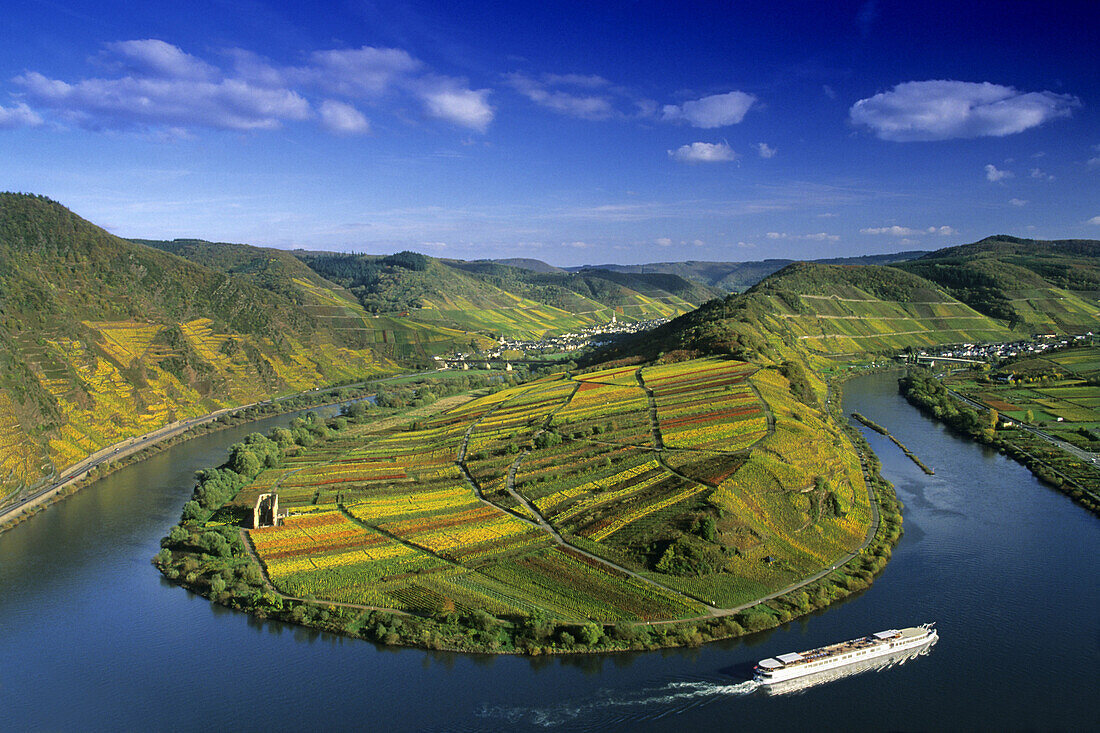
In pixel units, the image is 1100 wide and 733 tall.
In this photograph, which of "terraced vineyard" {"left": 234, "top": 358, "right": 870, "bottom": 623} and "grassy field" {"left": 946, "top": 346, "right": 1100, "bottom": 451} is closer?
"terraced vineyard" {"left": 234, "top": 358, "right": 870, "bottom": 623}

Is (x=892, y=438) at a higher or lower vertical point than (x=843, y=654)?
higher

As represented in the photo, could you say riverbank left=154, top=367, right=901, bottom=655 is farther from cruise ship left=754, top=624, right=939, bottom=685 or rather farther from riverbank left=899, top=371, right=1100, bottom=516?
riverbank left=899, top=371, right=1100, bottom=516

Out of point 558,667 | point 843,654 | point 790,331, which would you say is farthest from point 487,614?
point 790,331

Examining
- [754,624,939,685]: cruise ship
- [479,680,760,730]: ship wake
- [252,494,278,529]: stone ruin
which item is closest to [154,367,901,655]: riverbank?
[252,494,278,529]: stone ruin

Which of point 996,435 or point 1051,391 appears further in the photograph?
point 1051,391

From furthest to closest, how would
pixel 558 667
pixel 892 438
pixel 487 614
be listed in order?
pixel 892 438 < pixel 487 614 < pixel 558 667

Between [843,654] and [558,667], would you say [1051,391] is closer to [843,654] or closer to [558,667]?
[843,654]

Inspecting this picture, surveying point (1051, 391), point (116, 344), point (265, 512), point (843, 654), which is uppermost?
point (116, 344)
